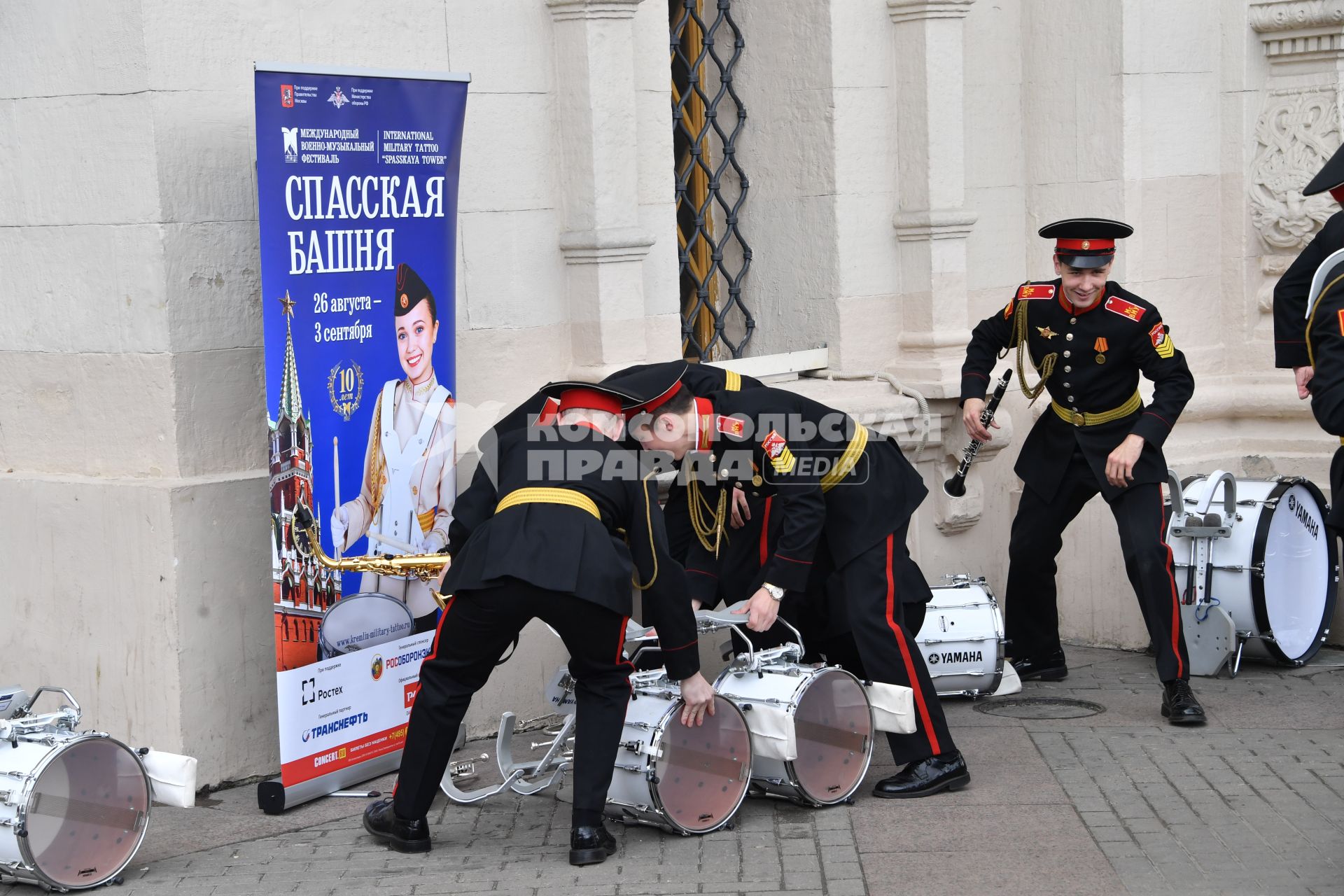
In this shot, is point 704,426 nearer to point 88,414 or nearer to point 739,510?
point 739,510

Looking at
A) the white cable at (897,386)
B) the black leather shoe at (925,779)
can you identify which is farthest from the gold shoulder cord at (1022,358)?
the black leather shoe at (925,779)

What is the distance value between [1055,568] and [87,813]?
3937 millimetres

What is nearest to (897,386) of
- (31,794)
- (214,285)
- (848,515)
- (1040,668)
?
(1040,668)

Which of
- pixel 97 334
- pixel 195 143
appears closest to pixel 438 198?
pixel 195 143

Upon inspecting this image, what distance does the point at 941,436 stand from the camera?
759 centimetres

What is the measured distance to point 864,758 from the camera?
550 centimetres

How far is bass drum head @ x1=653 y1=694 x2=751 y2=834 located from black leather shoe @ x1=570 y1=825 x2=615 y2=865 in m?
0.21

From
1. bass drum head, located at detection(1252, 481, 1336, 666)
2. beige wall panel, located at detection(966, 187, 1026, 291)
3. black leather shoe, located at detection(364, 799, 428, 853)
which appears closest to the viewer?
black leather shoe, located at detection(364, 799, 428, 853)

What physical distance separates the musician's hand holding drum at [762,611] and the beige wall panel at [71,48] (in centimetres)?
251

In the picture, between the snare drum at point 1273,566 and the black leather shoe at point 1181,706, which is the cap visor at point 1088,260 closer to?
the snare drum at point 1273,566

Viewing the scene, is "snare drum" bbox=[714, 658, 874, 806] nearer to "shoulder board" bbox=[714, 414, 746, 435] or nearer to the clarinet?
"shoulder board" bbox=[714, 414, 746, 435]

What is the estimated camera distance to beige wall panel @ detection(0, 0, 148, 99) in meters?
5.46

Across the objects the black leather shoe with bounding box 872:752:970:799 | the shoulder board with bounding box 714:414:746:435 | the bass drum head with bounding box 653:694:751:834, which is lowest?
the black leather shoe with bounding box 872:752:970:799

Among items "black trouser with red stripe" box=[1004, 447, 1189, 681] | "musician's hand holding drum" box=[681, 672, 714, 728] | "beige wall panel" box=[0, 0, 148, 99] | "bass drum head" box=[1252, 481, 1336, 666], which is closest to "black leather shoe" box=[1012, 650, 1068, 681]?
"black trouser with red stripe" box=[1004, 447, 1189, 681]
